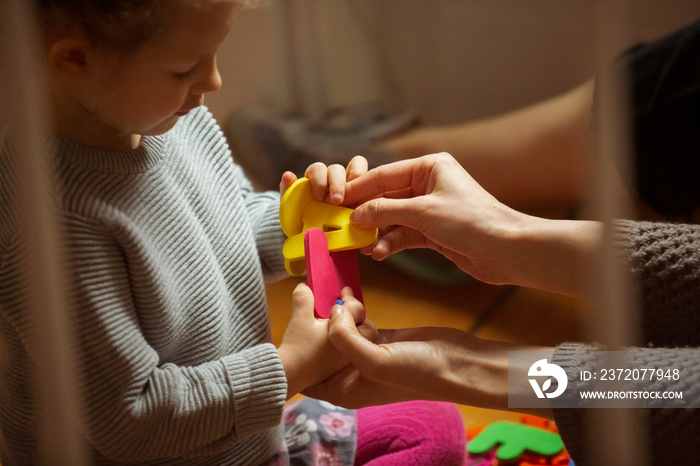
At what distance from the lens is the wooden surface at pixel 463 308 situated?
994 millimetres

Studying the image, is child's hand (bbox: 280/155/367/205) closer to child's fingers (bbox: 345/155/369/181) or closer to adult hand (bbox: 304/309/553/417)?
child's fingers (bbox: 345/155/369/181)

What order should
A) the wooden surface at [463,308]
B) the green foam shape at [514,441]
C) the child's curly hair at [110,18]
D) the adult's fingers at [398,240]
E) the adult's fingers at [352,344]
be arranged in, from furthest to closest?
the wooden surface at [463,308], the green foam shape at [514,441], the adult's fingers at [398,240], the adult's fingers at [352,344], the child's curly hair at [110,18]

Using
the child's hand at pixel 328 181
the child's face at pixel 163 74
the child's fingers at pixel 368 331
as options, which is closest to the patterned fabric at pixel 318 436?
the child's fingers at pixel 368 331

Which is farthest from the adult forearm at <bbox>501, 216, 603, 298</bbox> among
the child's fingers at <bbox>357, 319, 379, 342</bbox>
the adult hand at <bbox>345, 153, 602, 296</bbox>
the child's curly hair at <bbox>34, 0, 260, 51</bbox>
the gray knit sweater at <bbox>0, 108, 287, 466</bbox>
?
the child's curly hair at <bbox>34, 0, 260, 51</bbox>

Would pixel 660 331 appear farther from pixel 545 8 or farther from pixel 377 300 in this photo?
pixel 377 300

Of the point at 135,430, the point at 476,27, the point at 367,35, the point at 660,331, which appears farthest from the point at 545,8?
the point at 135,430

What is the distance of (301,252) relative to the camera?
25.5 inches

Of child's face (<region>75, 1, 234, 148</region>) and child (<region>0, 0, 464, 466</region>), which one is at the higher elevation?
child's face (<region>75, 1, 234, 148</region>)

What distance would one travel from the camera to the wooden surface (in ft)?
3.26

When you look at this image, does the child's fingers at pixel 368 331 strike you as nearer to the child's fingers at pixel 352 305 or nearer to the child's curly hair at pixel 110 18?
the child's fingers at pixel 352 305

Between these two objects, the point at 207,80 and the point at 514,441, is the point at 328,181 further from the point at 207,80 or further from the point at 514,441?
the point at 514,441

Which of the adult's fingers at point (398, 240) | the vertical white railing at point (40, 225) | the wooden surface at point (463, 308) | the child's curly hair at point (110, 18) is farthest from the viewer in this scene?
the wooden surface at point (463, 308)

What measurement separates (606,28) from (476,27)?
0.41 m

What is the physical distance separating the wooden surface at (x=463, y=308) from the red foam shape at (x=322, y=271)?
39 cm
